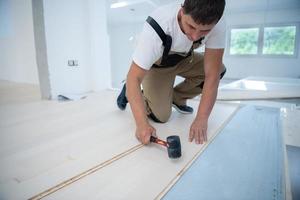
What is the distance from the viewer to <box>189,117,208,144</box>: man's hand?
4.05ft

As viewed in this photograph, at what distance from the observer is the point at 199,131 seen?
4.17ft

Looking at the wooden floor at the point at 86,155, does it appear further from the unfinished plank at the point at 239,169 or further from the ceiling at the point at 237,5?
the ceiling at the point at 237,5

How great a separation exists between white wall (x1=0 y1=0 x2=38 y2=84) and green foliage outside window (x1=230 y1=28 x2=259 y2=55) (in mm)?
5843

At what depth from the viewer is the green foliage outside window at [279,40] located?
6562 mm

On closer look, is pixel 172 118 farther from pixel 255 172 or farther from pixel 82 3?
pixel 82 3

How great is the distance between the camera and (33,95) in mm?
2680

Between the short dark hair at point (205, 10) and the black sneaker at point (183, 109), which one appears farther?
the black sneaker at point (183, 109)

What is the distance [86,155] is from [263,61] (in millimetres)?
6985

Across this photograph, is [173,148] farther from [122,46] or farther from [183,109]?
[122,46]

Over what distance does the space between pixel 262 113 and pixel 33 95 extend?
8.03 ft

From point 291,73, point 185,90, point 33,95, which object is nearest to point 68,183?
point 185,90

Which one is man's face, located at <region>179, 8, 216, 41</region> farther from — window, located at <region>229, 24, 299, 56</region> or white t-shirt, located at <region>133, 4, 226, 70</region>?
window, located at <region>229, 24, 299, 56</region>

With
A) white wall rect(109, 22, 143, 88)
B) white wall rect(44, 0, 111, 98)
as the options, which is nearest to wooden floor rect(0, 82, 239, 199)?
white wall rect(44, 0, 111, 98)

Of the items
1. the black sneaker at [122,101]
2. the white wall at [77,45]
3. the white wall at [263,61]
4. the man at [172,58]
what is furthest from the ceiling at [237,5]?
the man at [172,58]
